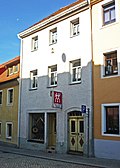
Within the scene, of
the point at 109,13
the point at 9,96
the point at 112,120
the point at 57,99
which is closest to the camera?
the point at 112,120

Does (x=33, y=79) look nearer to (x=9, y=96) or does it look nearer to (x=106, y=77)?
(x=9, y=96)

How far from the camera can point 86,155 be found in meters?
18.0

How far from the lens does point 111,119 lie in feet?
56.1

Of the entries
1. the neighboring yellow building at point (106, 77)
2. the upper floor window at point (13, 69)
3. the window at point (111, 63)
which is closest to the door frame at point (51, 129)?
the neighboring yellow building at point (106, 77)

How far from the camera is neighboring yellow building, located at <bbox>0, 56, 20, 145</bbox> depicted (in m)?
25.9

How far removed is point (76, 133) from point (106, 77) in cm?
442

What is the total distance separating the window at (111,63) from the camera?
17.3m

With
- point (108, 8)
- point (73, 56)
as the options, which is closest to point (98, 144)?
point (73, 56)

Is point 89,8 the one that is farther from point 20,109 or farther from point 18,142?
point 18,142

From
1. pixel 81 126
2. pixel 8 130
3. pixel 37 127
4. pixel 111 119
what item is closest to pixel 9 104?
pixel 8 130

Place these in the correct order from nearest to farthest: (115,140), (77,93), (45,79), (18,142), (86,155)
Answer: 1. (115,140)
2. (86,155)
3. (77,93)
4. (45,79)
5. (18,142)

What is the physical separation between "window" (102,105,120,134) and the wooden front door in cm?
216

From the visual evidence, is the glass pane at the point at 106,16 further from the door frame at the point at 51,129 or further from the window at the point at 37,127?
the window at the point at 37,127

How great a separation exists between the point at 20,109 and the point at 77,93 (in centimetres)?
725
